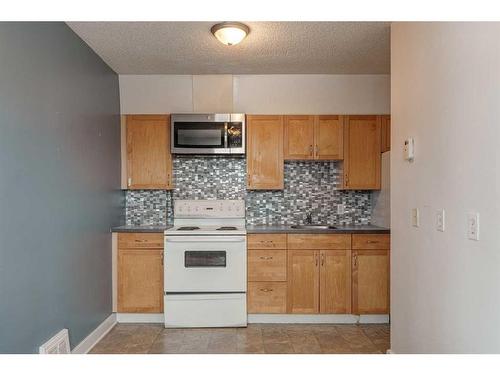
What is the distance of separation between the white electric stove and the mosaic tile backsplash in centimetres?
64

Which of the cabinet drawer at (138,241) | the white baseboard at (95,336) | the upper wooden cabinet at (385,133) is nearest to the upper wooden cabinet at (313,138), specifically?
the upper wooden cabinet at (385,133)

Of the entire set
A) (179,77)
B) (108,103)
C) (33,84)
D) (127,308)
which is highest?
(179,77)

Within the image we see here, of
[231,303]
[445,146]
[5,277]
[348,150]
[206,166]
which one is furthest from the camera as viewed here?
[206,166]

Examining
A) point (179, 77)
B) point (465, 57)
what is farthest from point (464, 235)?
point (179, 77)

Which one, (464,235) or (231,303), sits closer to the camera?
(464,235)

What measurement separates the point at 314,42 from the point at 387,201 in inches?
65.2

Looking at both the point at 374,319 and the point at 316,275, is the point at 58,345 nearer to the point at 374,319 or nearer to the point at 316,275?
the point at 316,275

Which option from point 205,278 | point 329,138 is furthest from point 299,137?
point 205,278

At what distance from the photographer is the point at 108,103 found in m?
3.18

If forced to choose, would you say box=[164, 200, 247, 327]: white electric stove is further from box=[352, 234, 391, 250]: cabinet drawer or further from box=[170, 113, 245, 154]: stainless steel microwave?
box=[352, 234, 391, 250]: cabinet drawer

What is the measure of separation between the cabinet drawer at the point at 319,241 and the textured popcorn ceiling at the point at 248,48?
166cm

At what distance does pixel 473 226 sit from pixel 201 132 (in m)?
2.60

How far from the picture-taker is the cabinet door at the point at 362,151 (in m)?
3.45

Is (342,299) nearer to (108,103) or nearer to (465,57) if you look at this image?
(465,57)
